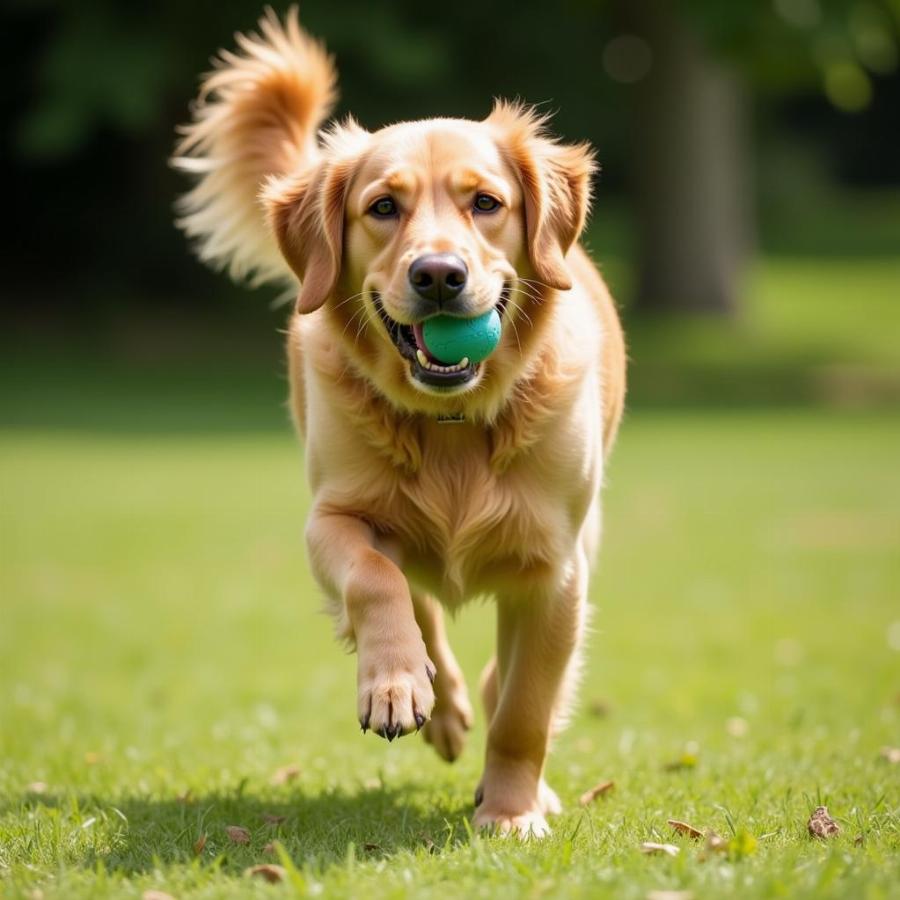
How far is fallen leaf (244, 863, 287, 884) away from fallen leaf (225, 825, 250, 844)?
52 cm

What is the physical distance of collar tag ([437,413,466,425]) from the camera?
5.00 meters

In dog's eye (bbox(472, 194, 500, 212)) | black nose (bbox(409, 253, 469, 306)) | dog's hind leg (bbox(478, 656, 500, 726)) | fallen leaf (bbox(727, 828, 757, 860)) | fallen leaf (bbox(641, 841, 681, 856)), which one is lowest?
dog's hind leg (bbox(478, 656, 500, 726))

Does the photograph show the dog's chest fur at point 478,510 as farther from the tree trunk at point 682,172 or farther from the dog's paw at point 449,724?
the tree trunk at point 682,172

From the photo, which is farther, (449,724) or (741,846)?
(449,724)

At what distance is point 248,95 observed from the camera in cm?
672

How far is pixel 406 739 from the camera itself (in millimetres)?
7320

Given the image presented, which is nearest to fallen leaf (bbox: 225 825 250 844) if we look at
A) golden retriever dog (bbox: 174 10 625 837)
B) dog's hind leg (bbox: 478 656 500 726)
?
golden retriever dog (bbox: 174 10 625 837)

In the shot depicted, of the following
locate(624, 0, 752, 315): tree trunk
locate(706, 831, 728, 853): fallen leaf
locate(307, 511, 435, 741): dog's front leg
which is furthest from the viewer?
locate(624, 0, 752, 315): tree trunk

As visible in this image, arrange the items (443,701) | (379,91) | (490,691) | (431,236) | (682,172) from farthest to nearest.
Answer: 1. (379,91)
2. (682,172)
3. (490,691)
4. (443,701)
5. (431,236)

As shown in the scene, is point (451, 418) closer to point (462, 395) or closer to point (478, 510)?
point (462, 395)

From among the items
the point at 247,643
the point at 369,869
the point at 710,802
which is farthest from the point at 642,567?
the point at 369,869

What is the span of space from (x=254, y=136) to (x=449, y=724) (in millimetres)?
2784

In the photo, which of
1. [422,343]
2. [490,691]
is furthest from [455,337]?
[490,691]

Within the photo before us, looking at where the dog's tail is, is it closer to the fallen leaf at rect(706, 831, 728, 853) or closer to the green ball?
the green ball
